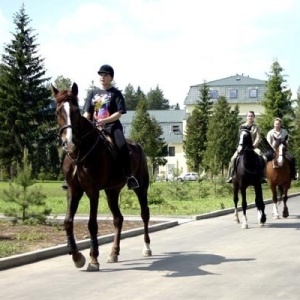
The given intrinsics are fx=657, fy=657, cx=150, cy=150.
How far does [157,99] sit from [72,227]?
7135 inches

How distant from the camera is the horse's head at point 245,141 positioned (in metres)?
16.8

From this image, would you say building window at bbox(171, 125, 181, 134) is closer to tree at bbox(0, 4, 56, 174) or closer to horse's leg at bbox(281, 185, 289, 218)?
tree at bbox(0, 4, 56, 174)

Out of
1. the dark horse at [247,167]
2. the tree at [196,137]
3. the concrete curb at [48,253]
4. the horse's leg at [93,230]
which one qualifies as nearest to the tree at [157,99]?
the tree at [196,137]

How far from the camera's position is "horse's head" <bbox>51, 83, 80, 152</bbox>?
959 centimetres

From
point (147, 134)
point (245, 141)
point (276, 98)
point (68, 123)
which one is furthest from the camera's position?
point (147, 134)

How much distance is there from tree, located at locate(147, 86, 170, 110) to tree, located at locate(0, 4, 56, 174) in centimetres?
12127

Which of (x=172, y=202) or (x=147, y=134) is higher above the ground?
(x=147, y=134)

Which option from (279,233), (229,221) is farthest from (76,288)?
(229,221)

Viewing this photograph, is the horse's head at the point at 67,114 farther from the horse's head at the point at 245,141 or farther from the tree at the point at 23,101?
the tree at the point at 23,101

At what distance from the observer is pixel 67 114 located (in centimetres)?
966

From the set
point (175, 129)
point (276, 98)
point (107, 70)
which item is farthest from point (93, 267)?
point (175, 129)

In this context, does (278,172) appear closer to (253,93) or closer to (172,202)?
(172,202)

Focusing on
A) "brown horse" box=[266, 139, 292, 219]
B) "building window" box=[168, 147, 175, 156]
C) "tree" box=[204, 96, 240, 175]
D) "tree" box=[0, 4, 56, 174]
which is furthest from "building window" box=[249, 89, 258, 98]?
"brown horse" box=[266, 139, 292, 219]

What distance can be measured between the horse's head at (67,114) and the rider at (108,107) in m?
1.22
